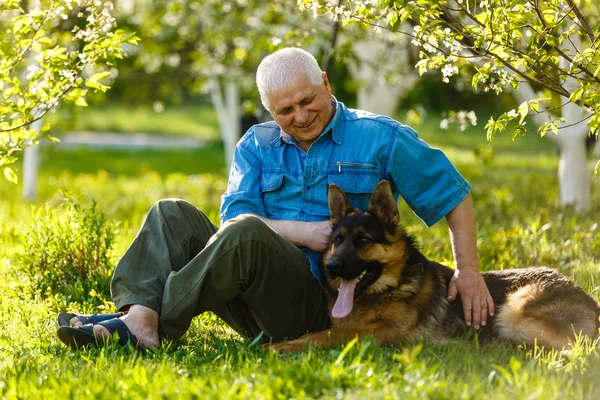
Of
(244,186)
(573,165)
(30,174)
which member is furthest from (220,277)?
(30,174)

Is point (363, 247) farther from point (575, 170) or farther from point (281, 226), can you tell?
point (575, 170)

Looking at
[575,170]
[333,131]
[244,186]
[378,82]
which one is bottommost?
[575,170]

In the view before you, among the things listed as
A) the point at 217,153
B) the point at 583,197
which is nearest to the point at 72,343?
the point at 583,197

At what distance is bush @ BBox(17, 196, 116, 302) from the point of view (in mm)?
5691

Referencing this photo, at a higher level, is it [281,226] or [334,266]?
[281,226]

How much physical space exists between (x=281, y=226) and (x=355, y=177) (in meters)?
0.50

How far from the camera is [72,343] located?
165 inches

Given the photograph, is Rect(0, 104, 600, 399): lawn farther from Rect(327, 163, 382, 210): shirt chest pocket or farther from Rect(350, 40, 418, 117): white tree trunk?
Rect(350, 40, 418, 117): white tree trunk

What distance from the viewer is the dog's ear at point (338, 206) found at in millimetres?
4297

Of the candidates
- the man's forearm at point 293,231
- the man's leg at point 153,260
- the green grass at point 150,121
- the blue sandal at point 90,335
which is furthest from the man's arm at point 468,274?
the green grass at point 150,121

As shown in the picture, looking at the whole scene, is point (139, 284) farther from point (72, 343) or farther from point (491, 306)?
point (491, 306)

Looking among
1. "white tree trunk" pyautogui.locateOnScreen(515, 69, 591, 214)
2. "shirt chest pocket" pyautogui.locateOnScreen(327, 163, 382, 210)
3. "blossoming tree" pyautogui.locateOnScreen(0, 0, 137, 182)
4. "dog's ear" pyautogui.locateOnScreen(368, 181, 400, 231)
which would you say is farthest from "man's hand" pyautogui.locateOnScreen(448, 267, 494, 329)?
"white tree trunk" pyautogui.locateOnScreen(515, 69, 591, 214)

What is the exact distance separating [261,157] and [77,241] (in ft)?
6.05

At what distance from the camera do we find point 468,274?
14.3ft
